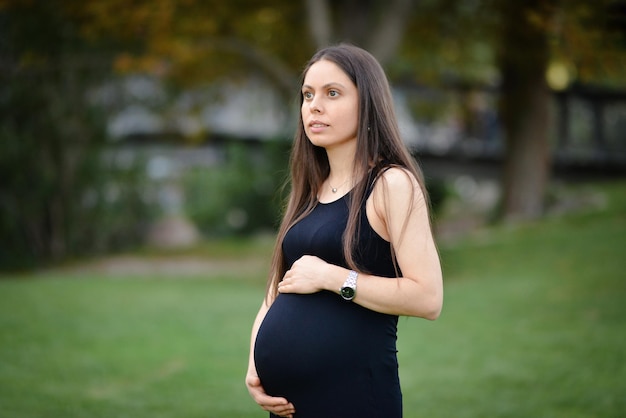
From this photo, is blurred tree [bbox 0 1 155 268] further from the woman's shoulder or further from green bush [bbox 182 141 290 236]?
the woman's shoulder

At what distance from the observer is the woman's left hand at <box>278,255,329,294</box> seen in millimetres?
2424

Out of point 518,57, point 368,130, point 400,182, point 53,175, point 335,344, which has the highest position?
point 518,57

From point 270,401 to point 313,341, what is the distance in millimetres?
281

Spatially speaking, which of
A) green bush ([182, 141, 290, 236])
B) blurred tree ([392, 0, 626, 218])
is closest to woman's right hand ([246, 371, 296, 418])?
blurred tree ([392, 0, 626, 218])

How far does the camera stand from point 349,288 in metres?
2.38

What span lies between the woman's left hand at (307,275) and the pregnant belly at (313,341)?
0.06 m

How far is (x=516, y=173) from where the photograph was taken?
50.4 feet

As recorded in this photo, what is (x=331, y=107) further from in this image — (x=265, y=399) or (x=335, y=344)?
(x=265, y=399)

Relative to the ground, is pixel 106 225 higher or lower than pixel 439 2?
lower

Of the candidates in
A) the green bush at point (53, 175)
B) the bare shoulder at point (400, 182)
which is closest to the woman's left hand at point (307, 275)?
the bare shoulder at point (400, 182)

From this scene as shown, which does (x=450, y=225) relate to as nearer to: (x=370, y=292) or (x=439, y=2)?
(x=439, y=2)

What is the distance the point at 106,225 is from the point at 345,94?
1423 cm

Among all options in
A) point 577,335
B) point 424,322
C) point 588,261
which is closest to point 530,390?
point 577,335

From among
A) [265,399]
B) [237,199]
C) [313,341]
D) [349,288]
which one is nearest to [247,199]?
[237,199]
